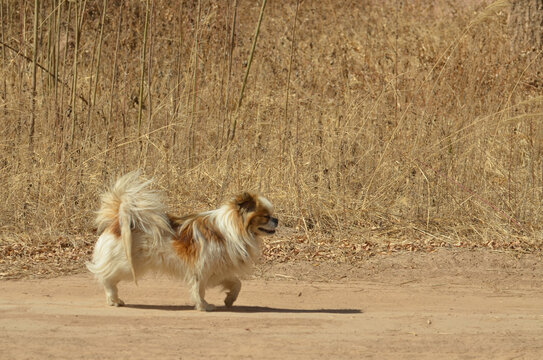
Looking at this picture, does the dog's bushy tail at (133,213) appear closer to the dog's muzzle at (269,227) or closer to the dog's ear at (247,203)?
the dog's ear at (247,203)

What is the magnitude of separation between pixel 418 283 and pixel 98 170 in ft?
12.7

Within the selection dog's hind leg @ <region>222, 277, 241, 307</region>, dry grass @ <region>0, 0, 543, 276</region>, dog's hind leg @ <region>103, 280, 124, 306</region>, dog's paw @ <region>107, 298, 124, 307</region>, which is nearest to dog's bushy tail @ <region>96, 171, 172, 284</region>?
dog's hind leg @ <region>103, 280, 124, 306</region>

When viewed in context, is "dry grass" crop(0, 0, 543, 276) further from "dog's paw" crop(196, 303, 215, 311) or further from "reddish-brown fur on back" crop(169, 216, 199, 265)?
"reddish-brown fur on back" crop(169, 216, 199, 265)

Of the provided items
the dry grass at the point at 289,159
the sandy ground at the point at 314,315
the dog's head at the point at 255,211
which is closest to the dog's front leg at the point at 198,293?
the sandy ground at the point at 314,315

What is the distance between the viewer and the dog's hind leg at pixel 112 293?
19.7 feet

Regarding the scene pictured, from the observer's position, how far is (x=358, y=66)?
14648 mm

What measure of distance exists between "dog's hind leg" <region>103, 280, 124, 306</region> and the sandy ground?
5.1 inches

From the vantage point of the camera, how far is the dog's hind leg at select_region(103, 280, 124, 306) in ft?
19.7

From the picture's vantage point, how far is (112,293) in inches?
239

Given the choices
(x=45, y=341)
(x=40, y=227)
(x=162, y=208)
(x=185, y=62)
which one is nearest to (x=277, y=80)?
(x=185, y=62)

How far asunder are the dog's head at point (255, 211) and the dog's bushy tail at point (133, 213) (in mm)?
558

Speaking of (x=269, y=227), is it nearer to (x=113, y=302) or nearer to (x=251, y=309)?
(x=251, y=309)

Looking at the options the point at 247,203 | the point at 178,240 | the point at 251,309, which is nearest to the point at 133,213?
the point at 178,240

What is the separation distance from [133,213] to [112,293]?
70cm
